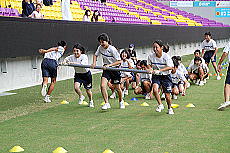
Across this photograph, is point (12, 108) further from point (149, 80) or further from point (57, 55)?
point (149, 80)

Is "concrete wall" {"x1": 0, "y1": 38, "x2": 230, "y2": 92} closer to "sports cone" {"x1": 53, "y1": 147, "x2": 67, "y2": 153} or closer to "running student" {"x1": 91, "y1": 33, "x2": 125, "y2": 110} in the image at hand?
"running student" {"x1": 91, "y1": 33, "x2": 125, "y2": 110}

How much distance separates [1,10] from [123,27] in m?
8.95

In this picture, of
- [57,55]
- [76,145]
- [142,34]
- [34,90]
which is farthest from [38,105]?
[142,34]

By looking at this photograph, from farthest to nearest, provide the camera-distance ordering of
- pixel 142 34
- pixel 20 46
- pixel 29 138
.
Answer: pixel 142 34 → pixel 20 46 → pixel 29 138

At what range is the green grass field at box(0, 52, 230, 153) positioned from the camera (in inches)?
291

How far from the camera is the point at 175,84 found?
13.6 meters

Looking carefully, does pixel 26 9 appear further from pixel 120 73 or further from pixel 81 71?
pixel 120 73

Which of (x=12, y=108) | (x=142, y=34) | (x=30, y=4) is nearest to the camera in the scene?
(x=12, y=108)

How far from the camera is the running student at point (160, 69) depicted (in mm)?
10453

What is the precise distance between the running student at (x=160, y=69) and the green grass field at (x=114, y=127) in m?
0.45

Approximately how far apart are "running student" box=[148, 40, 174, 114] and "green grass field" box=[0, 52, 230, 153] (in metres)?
0.45

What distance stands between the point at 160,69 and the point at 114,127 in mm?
2130

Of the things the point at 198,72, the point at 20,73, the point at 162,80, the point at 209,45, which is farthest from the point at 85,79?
the point at 209,45

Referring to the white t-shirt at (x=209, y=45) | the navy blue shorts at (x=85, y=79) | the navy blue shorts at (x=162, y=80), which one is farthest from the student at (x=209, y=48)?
the navy blue shorts at (x=162, y=80)
